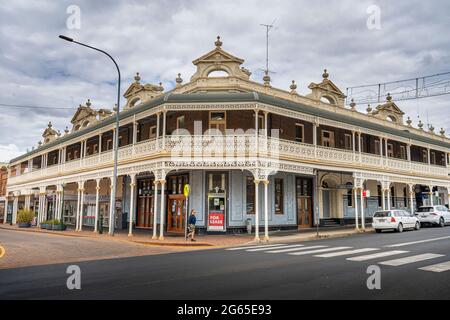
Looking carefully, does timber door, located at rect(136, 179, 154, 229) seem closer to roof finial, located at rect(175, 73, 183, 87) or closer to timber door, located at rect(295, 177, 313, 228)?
roof finial, located at rect(175, 73, 183, 87)

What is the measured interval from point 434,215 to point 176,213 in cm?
1760

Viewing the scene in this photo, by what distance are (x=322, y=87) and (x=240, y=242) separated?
1663 cm

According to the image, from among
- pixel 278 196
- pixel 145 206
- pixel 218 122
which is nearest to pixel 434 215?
pixel 278 196

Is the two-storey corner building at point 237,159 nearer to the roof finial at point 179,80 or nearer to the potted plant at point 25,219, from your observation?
the roof finial at point 179,80

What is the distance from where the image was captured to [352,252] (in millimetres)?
13094

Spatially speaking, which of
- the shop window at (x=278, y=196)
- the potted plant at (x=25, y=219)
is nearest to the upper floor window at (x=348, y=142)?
the shop window at (x=278, y=196)

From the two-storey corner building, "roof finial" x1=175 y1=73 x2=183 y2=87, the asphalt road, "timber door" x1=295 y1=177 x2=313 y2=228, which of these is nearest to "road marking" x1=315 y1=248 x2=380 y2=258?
the asphalt road

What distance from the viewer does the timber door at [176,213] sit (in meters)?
23.4

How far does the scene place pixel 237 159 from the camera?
65.0 feet

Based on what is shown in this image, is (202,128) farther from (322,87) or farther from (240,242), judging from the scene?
(322,87)

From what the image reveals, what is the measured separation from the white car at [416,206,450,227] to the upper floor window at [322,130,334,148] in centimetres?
781

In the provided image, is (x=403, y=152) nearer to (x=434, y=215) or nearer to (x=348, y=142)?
(x=348, y=142)

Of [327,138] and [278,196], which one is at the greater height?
[327,138]
